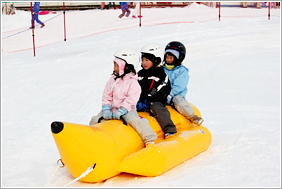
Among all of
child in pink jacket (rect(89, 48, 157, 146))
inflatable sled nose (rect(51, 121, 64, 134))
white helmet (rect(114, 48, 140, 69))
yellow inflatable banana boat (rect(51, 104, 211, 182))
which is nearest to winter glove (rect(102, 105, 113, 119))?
child in pink jacket (rect(89, 48, 157, 146))

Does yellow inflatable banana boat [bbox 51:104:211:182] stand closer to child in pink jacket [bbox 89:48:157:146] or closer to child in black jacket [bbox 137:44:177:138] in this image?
child in pink jacket [bbox 89:48:157:146]

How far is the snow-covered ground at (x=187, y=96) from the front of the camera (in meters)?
5.31

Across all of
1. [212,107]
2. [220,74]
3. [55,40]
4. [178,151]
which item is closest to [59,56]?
[55,40]

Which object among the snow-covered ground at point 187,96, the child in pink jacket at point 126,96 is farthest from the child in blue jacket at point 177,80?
the child in pink jacket at point 126,96

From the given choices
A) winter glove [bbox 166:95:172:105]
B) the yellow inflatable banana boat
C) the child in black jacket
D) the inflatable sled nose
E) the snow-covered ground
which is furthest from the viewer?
winter glove [bbox 166:95:172:105]

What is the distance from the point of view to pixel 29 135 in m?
7.35

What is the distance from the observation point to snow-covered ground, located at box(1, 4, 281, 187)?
5.31 meters

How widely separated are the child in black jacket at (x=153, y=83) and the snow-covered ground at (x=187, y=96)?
84 centimetres

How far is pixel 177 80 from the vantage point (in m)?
6.28

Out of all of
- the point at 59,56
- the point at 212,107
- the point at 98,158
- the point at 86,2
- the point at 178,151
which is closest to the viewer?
the point at 98,158

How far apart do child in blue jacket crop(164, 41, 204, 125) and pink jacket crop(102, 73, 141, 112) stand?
37.1 inches

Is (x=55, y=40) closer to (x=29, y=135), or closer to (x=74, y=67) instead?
(x=74, y=67)

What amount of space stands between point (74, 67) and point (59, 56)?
168 cm

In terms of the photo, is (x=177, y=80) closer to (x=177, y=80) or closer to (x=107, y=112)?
(x=177, y=80)
